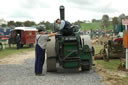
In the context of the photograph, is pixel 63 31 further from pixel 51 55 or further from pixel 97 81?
pixel 97 81

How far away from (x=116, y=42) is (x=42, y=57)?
4.97 metres

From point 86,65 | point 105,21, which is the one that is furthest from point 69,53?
point 105,21

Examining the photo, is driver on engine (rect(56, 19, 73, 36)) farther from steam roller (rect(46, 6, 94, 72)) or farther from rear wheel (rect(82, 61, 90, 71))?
rear wheel (rect(82, 61, 90, 71))

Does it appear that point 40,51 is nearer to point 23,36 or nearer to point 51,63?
point 51,63

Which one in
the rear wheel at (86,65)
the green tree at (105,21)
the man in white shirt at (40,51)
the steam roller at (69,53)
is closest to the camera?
the man in white shirt at (40,51)

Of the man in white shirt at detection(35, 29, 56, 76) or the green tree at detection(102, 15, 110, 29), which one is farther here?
the green tree at detection(102, 15, 110, 29)

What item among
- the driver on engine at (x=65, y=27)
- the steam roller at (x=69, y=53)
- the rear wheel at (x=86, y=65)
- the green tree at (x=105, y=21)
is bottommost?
the rear wheel at (x=86, y=65)

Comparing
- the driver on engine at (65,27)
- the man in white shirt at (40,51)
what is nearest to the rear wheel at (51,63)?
the man in white shirt at (40,51)

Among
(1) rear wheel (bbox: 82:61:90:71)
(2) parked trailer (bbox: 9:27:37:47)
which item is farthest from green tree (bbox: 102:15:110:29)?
(1) rear wheel (bbox: 82:61:90:71)

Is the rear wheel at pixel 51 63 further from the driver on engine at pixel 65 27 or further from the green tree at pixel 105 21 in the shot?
the green tree at pixel 105 21

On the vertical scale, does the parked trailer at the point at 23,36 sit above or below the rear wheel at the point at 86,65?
above

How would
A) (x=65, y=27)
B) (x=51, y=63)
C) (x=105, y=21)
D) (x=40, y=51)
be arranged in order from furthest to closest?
1. (x=105, y=21)
2. (x=51, y=63)
3. (x=65, y=27)
4. (x=40, y=51)

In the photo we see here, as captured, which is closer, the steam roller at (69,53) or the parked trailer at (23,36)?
the steam roller at (69,53)

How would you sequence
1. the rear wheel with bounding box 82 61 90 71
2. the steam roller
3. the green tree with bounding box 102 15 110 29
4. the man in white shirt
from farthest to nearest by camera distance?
the green tree with bounding box 102 15 110 29
the rear wheel with bounding box 82 61 90 71
the steam roller
the man in white shirt
